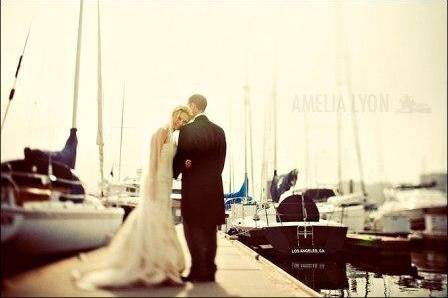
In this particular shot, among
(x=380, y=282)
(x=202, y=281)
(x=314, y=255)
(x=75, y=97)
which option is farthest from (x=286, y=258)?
(x=202, y=281)

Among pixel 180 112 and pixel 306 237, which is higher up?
pixel 180 112

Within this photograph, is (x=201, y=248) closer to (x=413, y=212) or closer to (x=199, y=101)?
(x=199, y=101)

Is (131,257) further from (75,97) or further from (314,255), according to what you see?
(314,255)

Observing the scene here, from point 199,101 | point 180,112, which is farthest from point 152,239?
point 199,101

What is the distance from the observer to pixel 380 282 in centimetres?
1417

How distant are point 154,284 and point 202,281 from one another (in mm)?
781

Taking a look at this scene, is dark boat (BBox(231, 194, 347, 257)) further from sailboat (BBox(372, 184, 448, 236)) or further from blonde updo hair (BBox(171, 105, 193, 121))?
blonde updo hair (BBox(171, 105, 193, 121))

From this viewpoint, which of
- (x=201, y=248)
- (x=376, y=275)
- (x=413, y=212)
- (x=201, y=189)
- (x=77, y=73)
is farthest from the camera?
(x=413, y=212)

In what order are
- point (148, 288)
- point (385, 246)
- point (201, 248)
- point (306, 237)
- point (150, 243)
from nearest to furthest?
point (148, 288), point (150, 243), point (201, 248), point (306, 237), point (385, 246)

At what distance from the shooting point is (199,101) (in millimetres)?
5523

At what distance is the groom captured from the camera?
5156 millimetres

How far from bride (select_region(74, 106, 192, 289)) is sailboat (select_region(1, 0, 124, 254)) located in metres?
0.70

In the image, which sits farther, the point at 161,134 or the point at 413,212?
the point at 413,212

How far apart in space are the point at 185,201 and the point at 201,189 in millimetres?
264
